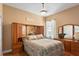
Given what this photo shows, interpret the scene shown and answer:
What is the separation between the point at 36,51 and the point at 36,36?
16.6 inches

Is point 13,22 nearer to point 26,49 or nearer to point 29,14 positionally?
point 29,14

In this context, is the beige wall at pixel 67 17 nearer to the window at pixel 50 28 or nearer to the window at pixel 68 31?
the window at pixel 50 28

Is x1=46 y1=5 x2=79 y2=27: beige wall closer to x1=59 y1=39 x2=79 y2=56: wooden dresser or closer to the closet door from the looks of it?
the closet door

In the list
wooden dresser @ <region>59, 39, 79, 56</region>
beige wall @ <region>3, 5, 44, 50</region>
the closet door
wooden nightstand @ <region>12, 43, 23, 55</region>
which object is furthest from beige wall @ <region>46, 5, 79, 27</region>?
wooden nightstand @ <region>12, 43, 23, 55</region>

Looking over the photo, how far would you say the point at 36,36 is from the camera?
266 cm

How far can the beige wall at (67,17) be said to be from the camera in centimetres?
268

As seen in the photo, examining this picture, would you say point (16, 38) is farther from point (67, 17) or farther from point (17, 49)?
point (67, 17)

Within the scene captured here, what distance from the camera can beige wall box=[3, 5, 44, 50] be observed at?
8.65 ft

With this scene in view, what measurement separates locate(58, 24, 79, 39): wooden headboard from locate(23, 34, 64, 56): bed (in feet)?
1.32

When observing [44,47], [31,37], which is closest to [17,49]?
[31,37]

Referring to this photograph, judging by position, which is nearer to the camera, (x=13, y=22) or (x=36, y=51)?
(x=36, y=51)

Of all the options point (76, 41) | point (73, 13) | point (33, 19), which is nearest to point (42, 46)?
point (33, 19)

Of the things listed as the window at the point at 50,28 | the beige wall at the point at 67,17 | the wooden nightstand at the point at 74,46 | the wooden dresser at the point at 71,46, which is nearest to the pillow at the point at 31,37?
the window at the point at 50,28

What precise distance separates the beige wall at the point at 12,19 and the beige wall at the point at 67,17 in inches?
14.9
